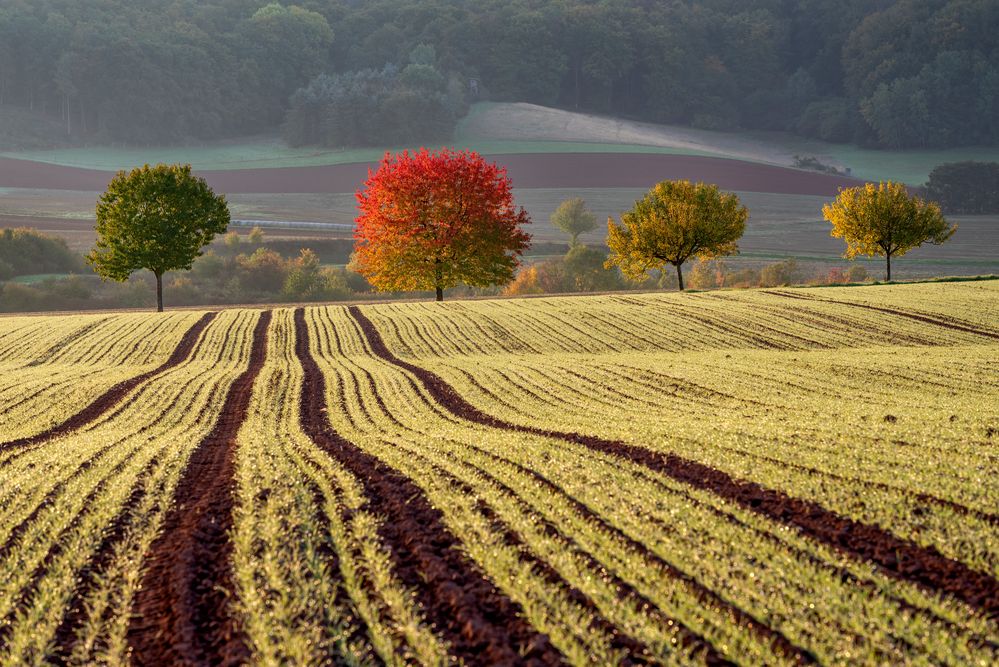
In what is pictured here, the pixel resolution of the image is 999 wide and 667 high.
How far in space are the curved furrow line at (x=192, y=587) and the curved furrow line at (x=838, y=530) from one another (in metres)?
7.15

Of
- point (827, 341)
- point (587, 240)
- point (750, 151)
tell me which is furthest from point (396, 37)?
point (827, 341)

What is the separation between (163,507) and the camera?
43.5 feet

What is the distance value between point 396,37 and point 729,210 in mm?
146941

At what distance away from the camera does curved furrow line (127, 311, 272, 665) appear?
28.2ft

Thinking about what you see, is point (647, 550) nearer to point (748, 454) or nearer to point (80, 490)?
point (748, 454)

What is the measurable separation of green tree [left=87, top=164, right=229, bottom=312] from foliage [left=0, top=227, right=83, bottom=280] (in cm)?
3254

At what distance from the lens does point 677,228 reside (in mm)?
65312

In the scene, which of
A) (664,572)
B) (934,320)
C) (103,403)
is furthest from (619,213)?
(664,572)

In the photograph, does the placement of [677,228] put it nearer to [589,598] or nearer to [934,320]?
[934,320]

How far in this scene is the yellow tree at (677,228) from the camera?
65.3 m

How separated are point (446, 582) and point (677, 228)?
191 feet

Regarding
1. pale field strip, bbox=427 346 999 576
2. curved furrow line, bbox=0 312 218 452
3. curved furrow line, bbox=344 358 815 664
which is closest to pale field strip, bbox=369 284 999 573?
pale field strip, bbox=427 346 999 576

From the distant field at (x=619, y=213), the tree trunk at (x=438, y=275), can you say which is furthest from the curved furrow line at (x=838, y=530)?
the distant field at (x=619, y=213)

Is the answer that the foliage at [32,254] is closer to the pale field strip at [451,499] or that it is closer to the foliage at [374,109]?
the pale field strip at [451,499]
